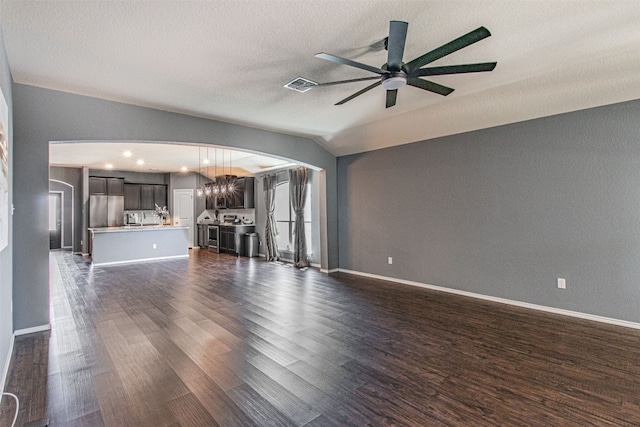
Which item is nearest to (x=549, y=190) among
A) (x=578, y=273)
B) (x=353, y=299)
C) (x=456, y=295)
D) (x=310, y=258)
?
(x=578, y=273)

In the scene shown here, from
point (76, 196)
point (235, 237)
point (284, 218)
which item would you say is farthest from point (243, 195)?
point (76, 196)

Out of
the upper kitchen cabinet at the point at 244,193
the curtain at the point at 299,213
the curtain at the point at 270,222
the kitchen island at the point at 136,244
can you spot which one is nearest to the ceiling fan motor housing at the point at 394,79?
the curtain at the point at 299,213

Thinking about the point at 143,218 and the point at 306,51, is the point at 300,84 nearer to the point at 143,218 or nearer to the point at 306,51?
the point at 306,51

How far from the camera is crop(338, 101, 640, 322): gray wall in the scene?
3613mm

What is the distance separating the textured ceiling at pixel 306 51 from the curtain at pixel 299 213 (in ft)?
10.1

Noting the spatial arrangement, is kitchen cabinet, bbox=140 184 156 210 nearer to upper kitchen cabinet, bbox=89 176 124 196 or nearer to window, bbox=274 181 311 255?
upper kitchen cabinet, bbox=89 176 124 196

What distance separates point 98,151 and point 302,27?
7081 mm

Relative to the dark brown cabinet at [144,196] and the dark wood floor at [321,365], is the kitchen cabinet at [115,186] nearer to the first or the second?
the dark brown cabinet at [144,196]

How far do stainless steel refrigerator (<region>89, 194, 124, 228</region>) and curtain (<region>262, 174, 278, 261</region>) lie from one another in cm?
536

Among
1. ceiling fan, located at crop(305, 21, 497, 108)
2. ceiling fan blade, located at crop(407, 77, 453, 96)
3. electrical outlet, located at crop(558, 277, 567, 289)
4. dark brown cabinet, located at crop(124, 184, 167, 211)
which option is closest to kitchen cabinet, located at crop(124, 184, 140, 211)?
dark brown cabinet, located at crop(124, 184, 167, 211)

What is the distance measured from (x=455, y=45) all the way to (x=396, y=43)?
42cm

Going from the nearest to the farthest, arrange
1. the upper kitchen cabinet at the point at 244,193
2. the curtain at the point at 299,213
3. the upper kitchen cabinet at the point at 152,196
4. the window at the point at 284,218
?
the curtain at the point at 299,213
the window at the point at 284,218
the upper kitchen cabinet at the point at 244,193
the upper kitchen cabinet at the point at 152,196

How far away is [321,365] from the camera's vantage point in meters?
2.67

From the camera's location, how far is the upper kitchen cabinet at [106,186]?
32.9ft
